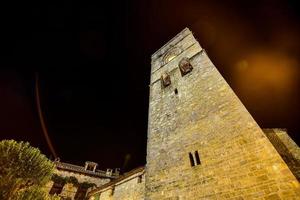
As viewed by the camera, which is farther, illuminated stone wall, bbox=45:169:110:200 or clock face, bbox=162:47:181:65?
illuminated stone wall, bbox=45:169:110:200

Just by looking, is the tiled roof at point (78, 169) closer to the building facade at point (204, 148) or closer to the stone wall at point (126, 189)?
the stone wall at point (126, 189)

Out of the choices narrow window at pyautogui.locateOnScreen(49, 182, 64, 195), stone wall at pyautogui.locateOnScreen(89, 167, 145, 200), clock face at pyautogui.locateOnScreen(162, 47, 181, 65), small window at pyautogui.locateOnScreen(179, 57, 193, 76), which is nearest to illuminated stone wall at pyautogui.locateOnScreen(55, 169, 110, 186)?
narrow window at pyautogui.locateOnScreen(49, 182, 64, 195)

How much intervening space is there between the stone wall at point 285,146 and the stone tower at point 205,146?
370cm

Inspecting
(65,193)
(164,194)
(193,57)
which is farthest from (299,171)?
(65,193)

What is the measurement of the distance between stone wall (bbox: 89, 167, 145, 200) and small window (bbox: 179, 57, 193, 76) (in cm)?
675

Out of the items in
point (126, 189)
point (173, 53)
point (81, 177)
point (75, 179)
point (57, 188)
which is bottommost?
point (126, 189)

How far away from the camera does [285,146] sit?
9891 millimetres

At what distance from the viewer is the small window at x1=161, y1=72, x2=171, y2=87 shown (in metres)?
12.6

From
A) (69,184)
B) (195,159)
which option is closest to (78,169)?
(69,184)

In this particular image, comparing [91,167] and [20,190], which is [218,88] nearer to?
[20,190]

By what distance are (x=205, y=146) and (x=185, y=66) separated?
19.9 ft

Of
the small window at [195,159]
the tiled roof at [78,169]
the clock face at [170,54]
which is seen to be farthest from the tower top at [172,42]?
the tiled roof at [78,169]

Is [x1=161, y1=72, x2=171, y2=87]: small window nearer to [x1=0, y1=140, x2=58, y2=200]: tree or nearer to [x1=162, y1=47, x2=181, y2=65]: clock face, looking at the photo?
[x1=162, y1=47, x2=181, y2=65]: clock face

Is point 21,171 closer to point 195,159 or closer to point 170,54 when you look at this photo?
point 195,159
